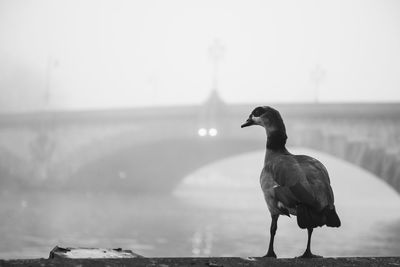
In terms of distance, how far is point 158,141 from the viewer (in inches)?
1475

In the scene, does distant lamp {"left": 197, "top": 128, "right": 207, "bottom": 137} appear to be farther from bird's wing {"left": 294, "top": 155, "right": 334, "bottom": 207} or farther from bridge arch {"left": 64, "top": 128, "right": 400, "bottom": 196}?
bird's wing {"left": 294, "top": 155, "right": 334, "bottom": 207}

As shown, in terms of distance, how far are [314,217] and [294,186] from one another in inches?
11.7

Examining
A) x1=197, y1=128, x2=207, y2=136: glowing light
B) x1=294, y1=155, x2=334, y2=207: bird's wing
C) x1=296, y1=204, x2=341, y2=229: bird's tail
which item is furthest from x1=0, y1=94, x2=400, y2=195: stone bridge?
x1=296, y1=204, x2=341, y2=229: bird's tail

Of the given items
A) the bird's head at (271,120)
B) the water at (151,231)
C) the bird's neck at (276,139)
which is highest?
the bird's head at (271,120)

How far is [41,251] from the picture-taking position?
650 inches

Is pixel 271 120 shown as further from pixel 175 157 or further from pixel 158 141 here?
pixel 175 157

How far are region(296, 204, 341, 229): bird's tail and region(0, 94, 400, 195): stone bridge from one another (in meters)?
24.4

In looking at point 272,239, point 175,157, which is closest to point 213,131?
point 175,157

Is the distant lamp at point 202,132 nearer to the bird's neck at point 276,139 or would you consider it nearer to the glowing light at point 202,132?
the glowing light at point 202,132

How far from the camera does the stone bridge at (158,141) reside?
28.7m

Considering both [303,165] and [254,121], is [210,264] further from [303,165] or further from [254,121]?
[254,121]

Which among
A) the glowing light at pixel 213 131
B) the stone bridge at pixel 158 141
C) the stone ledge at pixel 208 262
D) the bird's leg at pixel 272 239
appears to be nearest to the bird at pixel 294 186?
the bird's leg at pixel 272 239

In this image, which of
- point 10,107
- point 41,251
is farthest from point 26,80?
point 41,251

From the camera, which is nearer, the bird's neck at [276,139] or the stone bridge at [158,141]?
the bird's neck at [276,139]
